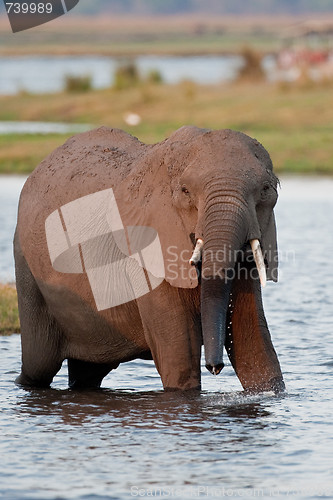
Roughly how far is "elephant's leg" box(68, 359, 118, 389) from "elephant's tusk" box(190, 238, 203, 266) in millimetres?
2022

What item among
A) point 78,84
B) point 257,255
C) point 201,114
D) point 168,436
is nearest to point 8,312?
point 168,436

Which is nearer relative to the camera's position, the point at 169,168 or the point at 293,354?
the point at 169,168

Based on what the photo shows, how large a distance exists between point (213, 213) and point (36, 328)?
6.94 feet

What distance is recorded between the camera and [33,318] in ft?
27.8

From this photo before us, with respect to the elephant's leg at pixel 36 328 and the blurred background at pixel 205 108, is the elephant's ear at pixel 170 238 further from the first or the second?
the blurred background at pixel 205 108

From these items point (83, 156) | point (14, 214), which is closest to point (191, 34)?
point (14, 214)

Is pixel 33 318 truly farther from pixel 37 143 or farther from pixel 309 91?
pixel 309 91

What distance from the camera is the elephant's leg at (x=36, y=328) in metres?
8.43

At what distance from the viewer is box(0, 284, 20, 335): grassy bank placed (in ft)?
35.3

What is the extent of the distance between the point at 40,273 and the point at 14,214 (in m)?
10.7

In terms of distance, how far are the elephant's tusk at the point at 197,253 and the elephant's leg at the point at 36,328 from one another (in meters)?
1.83

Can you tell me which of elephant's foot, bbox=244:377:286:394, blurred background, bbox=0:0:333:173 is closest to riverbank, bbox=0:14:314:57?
blurred background, bbox=0:0:333:173

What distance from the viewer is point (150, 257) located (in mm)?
7375

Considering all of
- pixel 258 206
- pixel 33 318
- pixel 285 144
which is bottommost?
pixel 33 318
